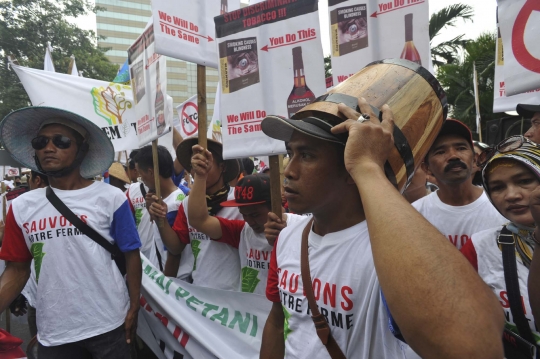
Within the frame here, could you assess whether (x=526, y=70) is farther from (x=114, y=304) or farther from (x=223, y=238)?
(x=114, y=304)

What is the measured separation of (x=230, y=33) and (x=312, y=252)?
1.69 m

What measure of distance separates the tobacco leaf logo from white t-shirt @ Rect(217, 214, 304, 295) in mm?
3154

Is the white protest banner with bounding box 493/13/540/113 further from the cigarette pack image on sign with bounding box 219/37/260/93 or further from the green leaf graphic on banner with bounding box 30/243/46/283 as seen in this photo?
the green leaf graphic on banner with bounding box 30/243/46/283

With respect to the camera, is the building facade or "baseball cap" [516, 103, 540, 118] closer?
"baseball cap" [516, 103, 540, 118]

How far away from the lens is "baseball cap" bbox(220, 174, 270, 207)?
2.81 m

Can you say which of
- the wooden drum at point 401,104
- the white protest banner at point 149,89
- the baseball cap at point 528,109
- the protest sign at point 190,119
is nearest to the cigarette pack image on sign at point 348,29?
the baseball cap at point 528,109

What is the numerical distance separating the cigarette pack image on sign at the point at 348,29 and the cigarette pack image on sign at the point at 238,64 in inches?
27.4

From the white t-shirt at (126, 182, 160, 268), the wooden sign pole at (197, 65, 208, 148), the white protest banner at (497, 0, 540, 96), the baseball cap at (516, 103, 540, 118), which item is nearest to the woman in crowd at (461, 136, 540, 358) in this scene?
the white protest banner at (497, 0, 540, 96)

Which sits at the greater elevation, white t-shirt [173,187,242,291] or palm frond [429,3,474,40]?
palm frond [429,3,474,40]

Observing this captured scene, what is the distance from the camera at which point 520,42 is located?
6.86ft

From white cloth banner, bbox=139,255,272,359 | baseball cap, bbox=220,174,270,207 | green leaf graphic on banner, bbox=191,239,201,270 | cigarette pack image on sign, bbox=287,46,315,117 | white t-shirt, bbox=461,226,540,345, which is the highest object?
cigarette pack image on sign, bbox=287,46,315,117

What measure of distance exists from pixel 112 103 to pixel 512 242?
531cm

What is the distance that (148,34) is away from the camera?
3432mm

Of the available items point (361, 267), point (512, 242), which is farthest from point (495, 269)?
point (361, 267)
